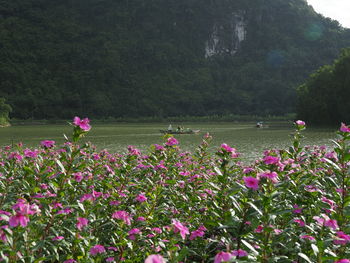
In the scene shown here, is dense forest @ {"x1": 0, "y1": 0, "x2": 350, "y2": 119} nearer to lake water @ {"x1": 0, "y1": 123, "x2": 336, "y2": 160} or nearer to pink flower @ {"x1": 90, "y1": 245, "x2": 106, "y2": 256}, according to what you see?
lake water @ {"x1": 0, "y1": 123, "x2": 336, "y2": 160}

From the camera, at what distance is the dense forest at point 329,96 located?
146 feet

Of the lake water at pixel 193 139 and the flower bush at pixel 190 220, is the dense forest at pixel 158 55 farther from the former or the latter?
the flower bush at pixel 190 220

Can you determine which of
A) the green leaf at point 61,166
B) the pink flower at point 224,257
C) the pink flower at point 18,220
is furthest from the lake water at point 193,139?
the pink flower at point 224,257

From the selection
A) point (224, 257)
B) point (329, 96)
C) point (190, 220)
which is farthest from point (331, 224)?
point (329, 96)

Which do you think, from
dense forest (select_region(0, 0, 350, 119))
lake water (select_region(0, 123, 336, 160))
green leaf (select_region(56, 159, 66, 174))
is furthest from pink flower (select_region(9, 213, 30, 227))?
dense forest (select_region(0, 0, 350, 119))

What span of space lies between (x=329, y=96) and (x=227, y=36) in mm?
101327

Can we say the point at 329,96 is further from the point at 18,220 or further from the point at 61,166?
the point at 18,220

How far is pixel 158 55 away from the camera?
131 metres

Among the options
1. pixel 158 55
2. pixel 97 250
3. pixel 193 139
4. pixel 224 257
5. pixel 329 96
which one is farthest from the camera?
pixel 158 55

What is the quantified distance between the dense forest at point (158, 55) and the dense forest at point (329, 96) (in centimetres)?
3662

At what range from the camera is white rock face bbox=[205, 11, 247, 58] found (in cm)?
14100

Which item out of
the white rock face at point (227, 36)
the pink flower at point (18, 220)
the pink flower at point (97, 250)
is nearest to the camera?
the pink flower at point (18, 220)

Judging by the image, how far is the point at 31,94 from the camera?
89938 mm

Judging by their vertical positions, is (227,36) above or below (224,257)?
above
